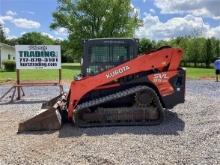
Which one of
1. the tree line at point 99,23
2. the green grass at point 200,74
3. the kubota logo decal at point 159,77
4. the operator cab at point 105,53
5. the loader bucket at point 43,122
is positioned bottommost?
the loader bucket at point 43,122

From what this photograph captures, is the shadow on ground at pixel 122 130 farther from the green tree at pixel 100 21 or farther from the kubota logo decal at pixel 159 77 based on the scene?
the green tree at pixel 100 21

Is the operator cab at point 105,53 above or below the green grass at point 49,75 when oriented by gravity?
above

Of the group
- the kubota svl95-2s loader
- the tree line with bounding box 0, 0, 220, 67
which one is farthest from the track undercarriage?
the tree line with bounding box 0, 0, 220, 67

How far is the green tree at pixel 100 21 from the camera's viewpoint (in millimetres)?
59688


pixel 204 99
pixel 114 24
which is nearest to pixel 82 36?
pixel 114 24

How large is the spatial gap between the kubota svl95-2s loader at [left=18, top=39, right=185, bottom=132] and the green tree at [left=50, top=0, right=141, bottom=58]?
1918 inches

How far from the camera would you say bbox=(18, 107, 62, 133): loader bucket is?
9.23 metres

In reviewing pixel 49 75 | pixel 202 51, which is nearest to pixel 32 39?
pixel 202 51

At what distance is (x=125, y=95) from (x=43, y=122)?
6.84 feet

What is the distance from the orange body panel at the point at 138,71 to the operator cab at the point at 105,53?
803 mm

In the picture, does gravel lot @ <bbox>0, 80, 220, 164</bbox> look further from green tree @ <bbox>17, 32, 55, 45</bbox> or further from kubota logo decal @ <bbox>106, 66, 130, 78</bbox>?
green tree @ <bbox>17, 32, 55, 45</bbox>

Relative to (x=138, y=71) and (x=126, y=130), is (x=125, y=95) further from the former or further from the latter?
(x=126, y=130)

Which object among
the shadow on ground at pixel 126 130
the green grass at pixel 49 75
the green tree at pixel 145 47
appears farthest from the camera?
the green grass at pixel 49 75

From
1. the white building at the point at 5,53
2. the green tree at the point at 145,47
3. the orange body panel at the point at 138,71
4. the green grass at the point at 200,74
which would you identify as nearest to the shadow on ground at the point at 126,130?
the orange body panel at the point at 138,71
